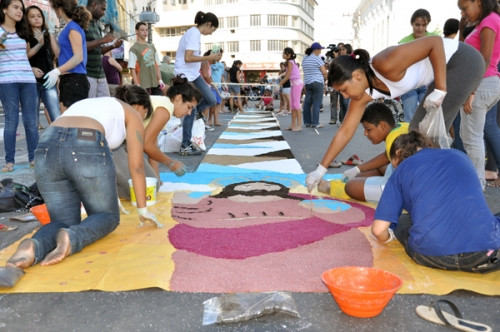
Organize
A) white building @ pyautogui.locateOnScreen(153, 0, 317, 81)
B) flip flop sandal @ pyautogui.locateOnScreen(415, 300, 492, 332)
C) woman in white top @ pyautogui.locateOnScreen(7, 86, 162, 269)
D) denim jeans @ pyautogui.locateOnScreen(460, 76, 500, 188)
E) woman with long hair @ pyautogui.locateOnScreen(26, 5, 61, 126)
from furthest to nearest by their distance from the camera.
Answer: white building @ pyautogui.locateOnScreen(153, 0, 317, 81) → woman with long hair @ pyautogui.locateOnScreen(26, 5, 61, 126) → denim jeans @ pyautogui.locateOnScreen(460, 76, 500, 188) → woman in white top @ pyautogui.locateOnScreen(7, 86, 162, 269) → flip flop sandal @ pyautogui.locateOnScreen(415, 300, 492, 332)

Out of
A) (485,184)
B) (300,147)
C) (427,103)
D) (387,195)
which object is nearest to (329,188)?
(427,103)

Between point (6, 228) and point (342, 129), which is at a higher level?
point (342, 129)

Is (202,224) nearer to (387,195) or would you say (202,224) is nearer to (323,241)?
(323,241)

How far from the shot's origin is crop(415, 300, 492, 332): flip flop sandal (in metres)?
1.80

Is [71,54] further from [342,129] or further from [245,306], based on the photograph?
[245,306]

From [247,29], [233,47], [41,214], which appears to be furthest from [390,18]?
[41,214]

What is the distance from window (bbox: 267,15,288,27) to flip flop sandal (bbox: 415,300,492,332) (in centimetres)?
6036

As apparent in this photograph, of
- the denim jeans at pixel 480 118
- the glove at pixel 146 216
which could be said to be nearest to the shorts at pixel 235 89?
the denim jeans at pixel 480 118

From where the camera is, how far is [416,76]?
3250 millimetres

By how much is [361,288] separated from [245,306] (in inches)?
20.0

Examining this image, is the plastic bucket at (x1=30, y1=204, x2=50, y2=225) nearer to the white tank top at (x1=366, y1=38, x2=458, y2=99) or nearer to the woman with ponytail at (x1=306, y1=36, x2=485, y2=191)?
the woman with ponytail at (x1=306, y1=36, x2=485, y2=191)

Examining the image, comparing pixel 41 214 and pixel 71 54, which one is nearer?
pixel 41 214

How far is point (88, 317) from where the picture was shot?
194cm

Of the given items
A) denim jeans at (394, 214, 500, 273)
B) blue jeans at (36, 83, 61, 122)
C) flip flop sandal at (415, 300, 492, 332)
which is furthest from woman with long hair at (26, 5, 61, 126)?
flip flop sandal at (415, 300, 492, 332)
